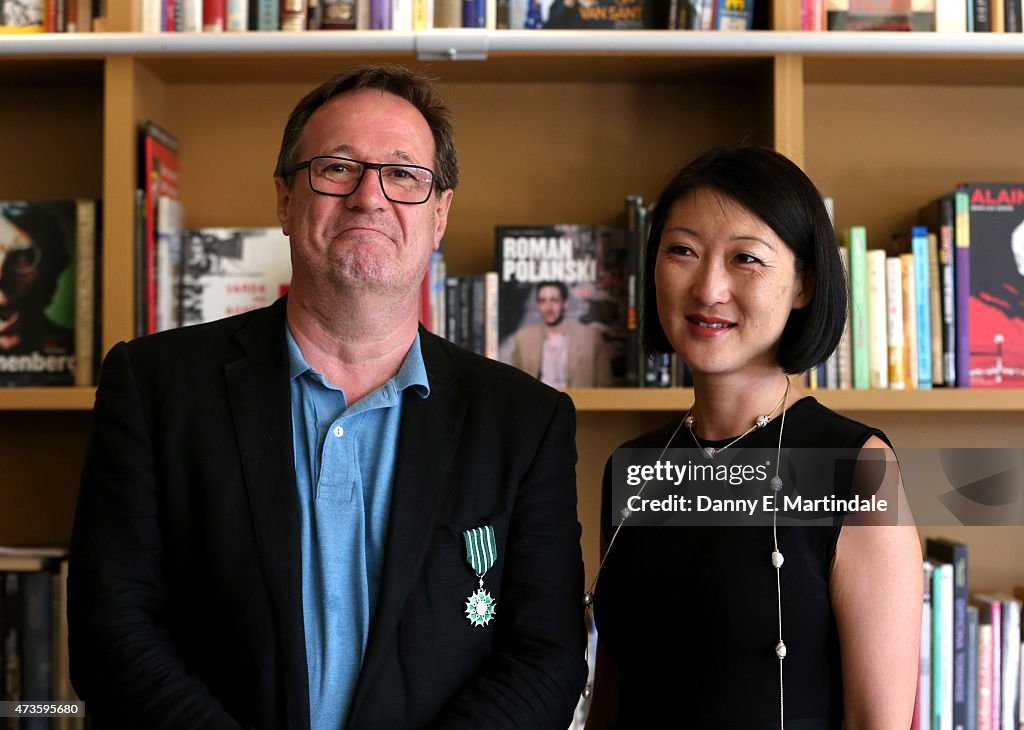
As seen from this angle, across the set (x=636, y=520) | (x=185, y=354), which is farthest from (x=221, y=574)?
(x=636, y=520)

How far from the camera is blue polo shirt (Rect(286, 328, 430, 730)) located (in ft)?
4.41

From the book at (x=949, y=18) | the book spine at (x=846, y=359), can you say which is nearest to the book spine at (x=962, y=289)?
the book spine at (x=846, y=359)

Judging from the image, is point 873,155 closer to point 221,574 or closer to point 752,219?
point 752,219

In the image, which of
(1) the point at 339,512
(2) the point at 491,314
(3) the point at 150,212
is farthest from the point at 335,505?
(3) the point at 150,212

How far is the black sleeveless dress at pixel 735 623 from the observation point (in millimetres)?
1328

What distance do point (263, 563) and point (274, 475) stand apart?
0.38ft

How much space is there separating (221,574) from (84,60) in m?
1.28

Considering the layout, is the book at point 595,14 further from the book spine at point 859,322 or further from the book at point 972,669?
the book at point 972,669

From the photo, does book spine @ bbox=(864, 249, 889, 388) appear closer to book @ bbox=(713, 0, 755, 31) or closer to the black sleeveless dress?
book @ bbox=(713, 0, 755, 31)

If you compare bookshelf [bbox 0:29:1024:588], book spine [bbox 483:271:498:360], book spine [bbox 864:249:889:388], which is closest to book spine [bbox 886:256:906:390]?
book spine [bbox 864:249:889:388]

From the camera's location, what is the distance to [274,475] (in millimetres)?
1370

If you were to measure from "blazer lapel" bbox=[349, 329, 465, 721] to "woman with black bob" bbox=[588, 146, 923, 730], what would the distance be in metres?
0.32

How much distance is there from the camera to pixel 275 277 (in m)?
2.19

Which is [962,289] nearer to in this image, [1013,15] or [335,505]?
[1013,15]
